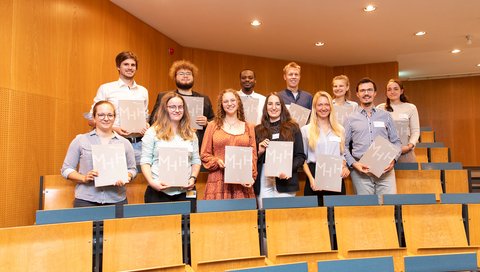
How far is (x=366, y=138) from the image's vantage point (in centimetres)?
335

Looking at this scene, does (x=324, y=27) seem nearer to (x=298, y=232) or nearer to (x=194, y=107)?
(x=194, y=107)

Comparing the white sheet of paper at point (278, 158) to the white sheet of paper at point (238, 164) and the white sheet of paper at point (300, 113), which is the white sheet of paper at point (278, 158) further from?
the white sheet of paper at point (300, 113)

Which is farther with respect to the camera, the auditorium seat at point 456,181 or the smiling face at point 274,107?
the auditorium seat at point 456,181

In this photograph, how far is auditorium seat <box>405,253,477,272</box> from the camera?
6.86 ft

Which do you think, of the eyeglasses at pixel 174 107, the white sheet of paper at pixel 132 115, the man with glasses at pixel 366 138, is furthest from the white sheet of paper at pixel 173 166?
the man with glasses at pixel 366 138

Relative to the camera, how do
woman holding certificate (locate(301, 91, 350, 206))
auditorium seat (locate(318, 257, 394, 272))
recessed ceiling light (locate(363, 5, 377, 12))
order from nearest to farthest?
1. auditorium seat (locate(318, 257, 394, 272))
2. woman holding certificate (locate(301, 91, 350, 206))
3. recessed ceiling light (locate(363, 5, 377, 12))

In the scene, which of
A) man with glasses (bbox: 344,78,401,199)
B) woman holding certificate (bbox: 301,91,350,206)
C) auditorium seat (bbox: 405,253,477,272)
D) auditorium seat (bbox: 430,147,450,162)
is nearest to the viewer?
auditorium seat (bbox: 405,253,477,272)

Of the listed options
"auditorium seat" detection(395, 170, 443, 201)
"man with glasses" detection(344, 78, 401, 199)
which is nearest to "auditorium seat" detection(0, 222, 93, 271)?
"man with glasses" detection(344, 78, 401, 199)

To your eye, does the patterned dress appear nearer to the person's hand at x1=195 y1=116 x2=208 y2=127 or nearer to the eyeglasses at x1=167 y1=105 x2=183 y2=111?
the eyeglasses at x1=167 y1=105 x2=183 y2=111

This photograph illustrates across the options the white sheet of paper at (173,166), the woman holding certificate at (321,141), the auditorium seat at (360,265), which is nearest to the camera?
the auditorium seat at (360,265)

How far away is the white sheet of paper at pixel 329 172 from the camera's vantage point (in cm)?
293

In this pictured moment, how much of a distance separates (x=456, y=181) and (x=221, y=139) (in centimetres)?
282

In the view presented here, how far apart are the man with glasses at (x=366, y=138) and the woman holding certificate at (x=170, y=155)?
1395 millimetres

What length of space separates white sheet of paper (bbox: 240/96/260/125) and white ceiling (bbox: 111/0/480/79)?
2.04 m
